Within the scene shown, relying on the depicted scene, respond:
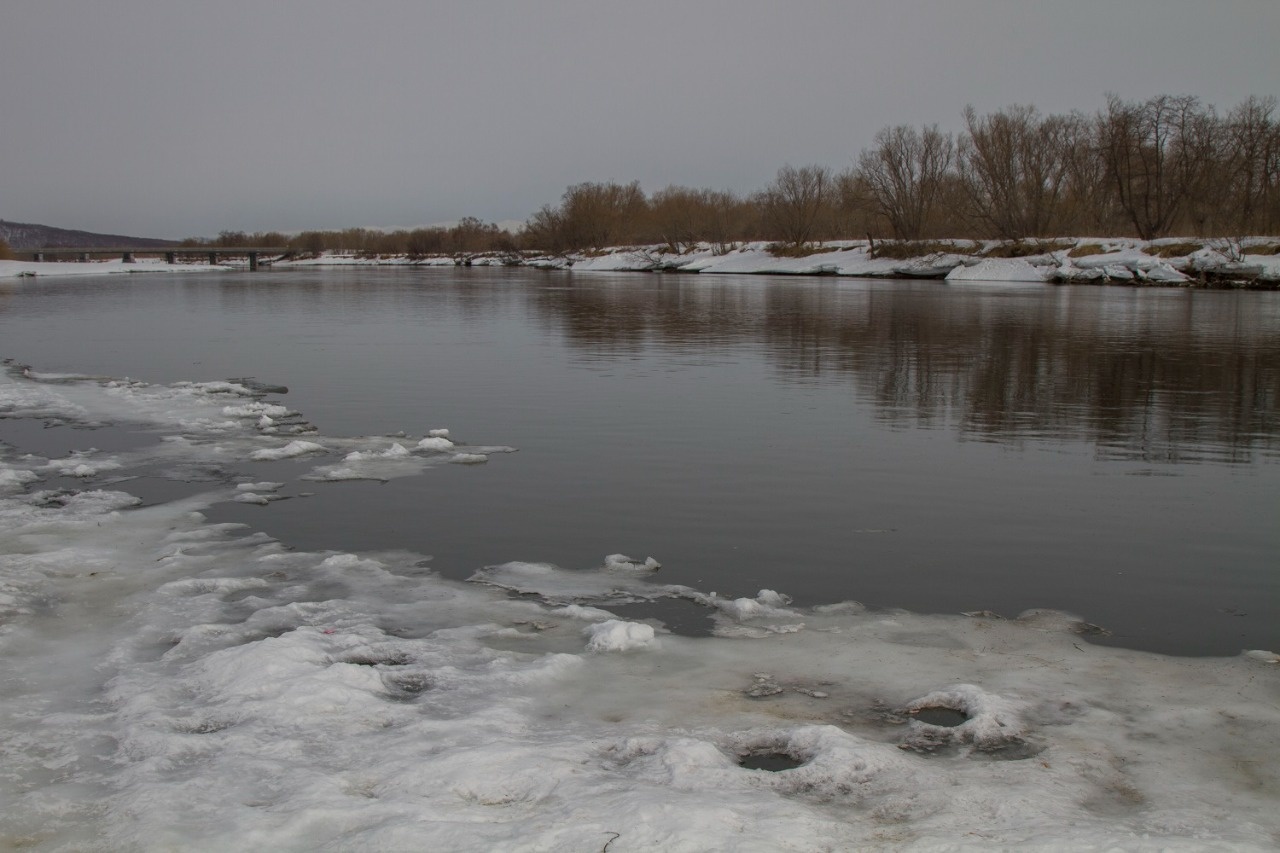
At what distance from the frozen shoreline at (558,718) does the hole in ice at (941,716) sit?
41 millimetres

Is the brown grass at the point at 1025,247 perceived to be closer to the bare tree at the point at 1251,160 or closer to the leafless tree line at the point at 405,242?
the bare tree at the point at 1251,160

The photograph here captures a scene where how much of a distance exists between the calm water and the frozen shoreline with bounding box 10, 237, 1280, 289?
27575mm

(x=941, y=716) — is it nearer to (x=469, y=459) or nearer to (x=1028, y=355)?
(x=469, y=459)

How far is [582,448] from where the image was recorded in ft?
34.9

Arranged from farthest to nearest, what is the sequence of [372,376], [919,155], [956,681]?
1. [919,155]
2. [372,376]
3. [956,681]

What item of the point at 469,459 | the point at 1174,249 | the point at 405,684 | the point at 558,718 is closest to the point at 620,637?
the point at 558,718

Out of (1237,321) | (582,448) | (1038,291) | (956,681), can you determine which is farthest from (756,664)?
(1038,291)

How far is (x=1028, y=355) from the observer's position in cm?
1875

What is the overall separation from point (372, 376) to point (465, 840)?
13.9 m

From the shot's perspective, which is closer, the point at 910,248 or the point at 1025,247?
the point at 1025,247

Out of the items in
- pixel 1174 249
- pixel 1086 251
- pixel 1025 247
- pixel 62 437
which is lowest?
pixel 62 437

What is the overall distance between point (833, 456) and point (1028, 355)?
10.3m

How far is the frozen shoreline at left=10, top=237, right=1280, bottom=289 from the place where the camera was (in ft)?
159

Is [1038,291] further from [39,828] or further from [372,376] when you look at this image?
[39,828]
